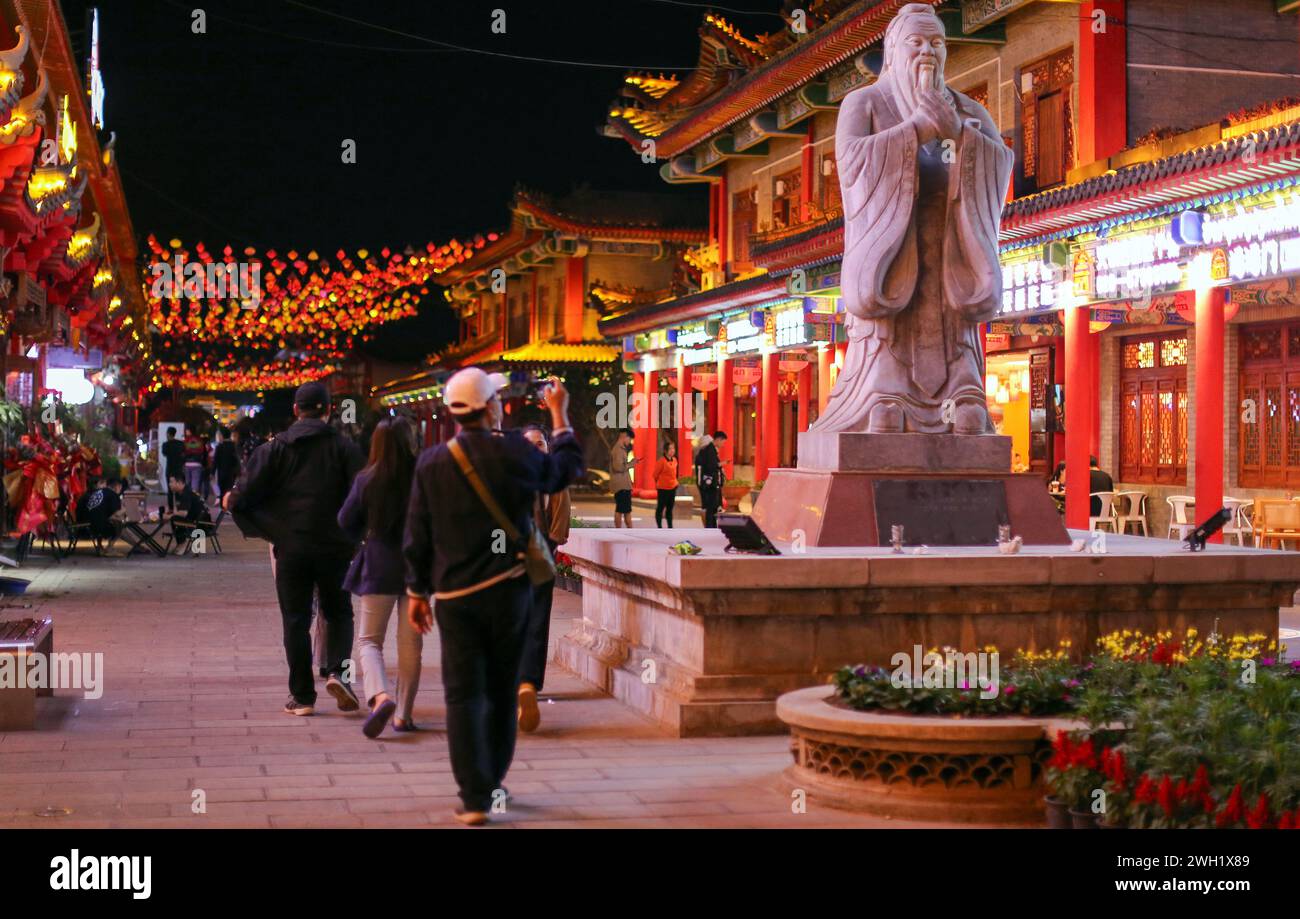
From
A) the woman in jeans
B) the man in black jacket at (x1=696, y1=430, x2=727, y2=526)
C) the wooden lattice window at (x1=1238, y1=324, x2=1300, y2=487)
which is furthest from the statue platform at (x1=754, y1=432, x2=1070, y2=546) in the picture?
the man in black jacket at (x1=696, y1=430, x2=727, y2=526)

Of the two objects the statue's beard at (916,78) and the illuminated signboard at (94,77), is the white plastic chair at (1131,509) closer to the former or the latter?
the statue's beard at (916,78)

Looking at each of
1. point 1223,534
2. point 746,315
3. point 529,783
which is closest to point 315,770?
point 529,783

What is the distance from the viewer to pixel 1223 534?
20.3 meters

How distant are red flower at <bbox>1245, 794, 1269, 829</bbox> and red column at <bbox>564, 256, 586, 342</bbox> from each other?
4350cm

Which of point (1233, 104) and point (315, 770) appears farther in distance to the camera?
point (1233, 104)

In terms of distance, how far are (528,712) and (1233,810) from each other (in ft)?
14.8

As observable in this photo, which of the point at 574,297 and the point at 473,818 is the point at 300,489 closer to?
the point at 473,818

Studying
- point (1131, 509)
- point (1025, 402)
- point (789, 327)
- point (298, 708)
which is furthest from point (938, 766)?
point (789, 327)

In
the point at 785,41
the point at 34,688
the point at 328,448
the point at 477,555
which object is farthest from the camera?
the point at 785,41

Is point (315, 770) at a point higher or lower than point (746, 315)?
lower

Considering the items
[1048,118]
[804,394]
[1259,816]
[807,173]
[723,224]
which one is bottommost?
[1259,816]

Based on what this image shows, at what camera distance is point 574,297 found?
48719 millimetres

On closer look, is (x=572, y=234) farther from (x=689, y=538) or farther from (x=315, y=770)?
(x=315, y=770)

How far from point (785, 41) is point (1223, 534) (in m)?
14.9
